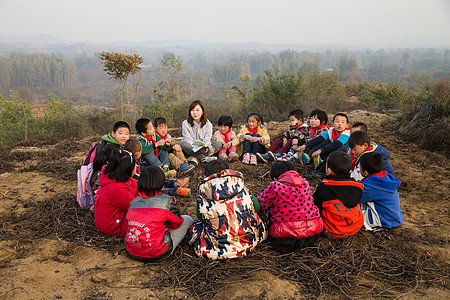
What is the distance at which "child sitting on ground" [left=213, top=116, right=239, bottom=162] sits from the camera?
17.6 feet

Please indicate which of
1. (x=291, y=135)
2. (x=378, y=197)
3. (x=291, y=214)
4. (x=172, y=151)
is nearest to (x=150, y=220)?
(x=291, y=214)

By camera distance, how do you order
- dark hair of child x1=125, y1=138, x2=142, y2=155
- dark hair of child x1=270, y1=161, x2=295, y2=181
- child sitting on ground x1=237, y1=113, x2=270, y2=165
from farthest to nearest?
child sitting on ground x1=237, y1=113, x2=270, y2=165
dark hair of child x1=125, y1=138, x2=142, y2=155
dark hair of child x1=270, y1=161, x2=295, y2=181

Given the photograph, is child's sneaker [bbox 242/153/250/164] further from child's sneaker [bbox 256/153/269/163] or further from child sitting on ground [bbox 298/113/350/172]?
child sitting on ground [bbox 298/113/350/172]

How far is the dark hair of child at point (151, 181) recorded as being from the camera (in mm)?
2365

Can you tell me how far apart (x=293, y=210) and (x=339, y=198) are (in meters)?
0.48

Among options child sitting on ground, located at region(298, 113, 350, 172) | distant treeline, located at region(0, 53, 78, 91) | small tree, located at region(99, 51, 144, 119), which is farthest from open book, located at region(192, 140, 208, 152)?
distant treeline, located at region(0, 53, 78, 91)

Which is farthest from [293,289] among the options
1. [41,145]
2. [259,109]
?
[259,109]

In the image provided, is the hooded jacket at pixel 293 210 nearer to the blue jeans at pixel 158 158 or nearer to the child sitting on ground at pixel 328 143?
the child sitting on ground at pixel 328 143

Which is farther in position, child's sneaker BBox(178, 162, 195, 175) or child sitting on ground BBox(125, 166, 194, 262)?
child's sneaker BBox(178, 162, 195, 175)

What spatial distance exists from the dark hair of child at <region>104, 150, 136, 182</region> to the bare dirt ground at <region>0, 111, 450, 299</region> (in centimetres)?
69

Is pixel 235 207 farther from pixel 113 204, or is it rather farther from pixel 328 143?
pixel 328 143

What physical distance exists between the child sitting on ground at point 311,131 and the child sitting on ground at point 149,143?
2.33 meters

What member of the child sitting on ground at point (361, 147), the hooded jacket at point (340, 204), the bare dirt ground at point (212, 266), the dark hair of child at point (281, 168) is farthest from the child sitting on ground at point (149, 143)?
the child sitting on ground at point (361, 147)

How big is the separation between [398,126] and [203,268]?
7.61 meters
